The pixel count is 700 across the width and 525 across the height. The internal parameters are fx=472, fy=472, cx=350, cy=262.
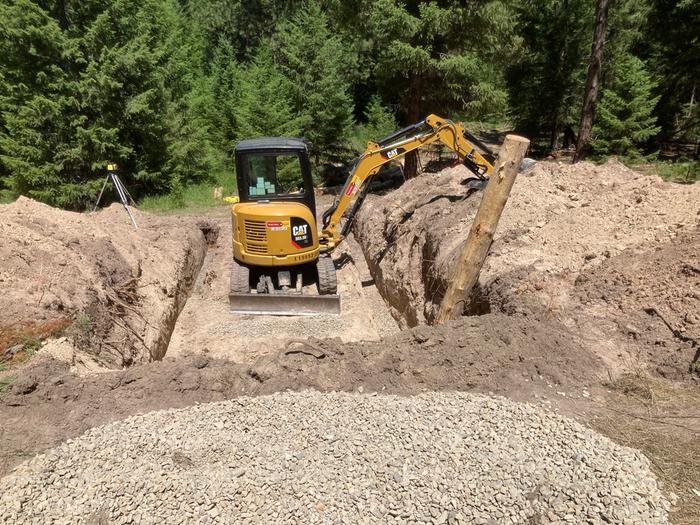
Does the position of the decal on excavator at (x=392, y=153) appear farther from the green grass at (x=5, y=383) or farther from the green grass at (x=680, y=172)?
the green grass at (x=680, y=172)

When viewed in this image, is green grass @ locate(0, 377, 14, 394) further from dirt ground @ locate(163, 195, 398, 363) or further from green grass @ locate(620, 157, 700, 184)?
green grass @ locate(620, 157, 700, 184)

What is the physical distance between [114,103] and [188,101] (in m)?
4.09

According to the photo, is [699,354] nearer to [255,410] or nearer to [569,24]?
[255,410]

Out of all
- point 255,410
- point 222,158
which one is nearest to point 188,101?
point 222,158

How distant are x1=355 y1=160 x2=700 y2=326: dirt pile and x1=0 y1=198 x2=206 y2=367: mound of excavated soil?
451 cm

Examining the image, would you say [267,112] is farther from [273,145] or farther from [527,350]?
[527,350]

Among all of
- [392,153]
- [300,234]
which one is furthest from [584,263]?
[300,234]

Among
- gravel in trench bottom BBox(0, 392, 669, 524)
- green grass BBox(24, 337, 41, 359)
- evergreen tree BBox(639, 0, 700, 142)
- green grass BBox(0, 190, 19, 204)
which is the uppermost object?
evergreen tree BBox(639, 0, 700, 142)

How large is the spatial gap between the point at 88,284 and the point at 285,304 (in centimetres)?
321

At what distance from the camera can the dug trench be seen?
171 inches

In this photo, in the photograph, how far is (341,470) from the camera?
11.6 feet

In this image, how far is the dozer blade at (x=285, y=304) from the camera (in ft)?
28.4

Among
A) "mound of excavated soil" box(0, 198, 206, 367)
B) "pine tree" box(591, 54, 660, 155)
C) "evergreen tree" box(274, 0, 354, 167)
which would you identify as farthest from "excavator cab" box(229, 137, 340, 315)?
"evergreen tree" box(274, 0, 354, 167)

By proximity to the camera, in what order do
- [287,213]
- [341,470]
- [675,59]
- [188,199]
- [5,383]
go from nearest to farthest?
[341,470] → [5,383] → [287,213] → [675,59] → [188,199]
